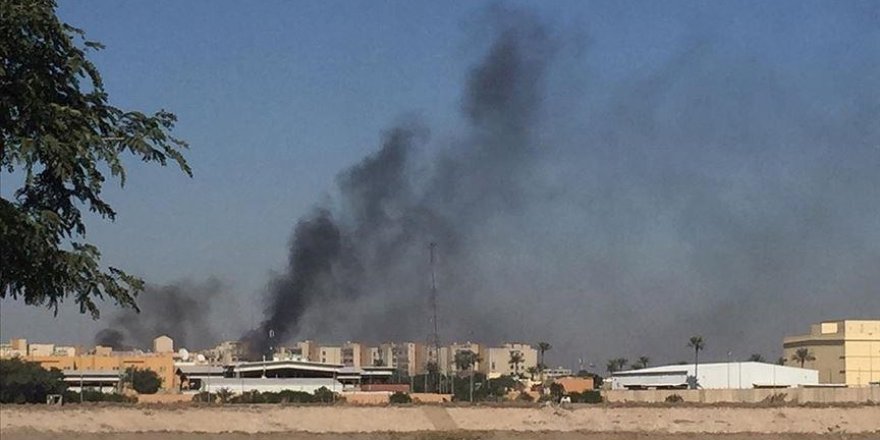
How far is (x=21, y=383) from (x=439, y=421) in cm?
3153

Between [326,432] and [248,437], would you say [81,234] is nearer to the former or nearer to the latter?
[248,437]

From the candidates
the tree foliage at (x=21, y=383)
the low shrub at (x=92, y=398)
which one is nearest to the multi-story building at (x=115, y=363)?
the low shrub at (x=92, y=398)

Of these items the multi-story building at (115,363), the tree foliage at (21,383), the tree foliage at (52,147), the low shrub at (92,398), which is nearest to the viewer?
the tree foliage at (52,147)

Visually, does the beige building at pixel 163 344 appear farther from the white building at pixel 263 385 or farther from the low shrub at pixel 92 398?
the low shrub at pixel 92 398

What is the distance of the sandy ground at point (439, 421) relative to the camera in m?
63.2

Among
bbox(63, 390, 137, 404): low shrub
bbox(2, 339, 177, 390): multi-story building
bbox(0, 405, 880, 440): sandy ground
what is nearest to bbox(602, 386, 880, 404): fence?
bbox(0, 405, 880, 440): sandy ground

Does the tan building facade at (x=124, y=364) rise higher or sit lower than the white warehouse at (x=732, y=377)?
higher

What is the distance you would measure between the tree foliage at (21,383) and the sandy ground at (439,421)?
2.92ft

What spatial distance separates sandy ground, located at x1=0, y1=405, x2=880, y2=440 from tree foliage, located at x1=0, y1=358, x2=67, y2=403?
2.92 ft

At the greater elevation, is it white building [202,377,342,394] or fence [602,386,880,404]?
fence [602,386,880,404]

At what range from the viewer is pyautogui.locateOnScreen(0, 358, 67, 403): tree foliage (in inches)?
1989

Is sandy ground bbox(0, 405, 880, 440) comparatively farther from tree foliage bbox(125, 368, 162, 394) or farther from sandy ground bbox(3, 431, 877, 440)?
tree foliage bbox(125, 368, 162, 394)

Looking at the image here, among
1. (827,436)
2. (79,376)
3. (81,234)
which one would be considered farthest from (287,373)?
(81,234)

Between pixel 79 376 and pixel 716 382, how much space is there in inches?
2860
